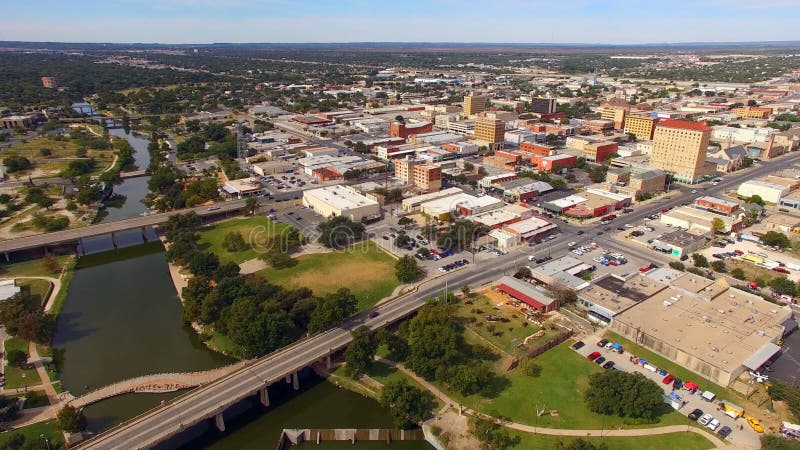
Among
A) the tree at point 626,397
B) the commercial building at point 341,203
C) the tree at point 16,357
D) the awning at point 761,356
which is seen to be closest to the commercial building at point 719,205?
the awning at point 761,356

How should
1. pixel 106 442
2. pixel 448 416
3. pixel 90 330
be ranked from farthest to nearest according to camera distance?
pixel 90 330
pixel 448 416
pixel 106 442

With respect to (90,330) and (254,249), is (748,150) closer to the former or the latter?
(254,249)

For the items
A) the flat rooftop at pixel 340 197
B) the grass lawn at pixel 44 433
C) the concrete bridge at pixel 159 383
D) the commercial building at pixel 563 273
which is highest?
the flat rooftop at pixel 340 197

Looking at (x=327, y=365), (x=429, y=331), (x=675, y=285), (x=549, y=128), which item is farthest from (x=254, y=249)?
(x=549, y=128)

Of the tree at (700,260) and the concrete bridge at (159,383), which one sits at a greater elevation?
the tree at (700,260)

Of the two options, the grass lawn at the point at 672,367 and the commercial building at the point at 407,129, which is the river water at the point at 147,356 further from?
the commercial building at the point at 407,129

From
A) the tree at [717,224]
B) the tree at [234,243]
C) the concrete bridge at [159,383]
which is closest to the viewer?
the concrete bridge at [159,383]

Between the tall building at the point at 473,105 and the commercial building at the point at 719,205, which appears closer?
the commercial building at the point at 719,205
